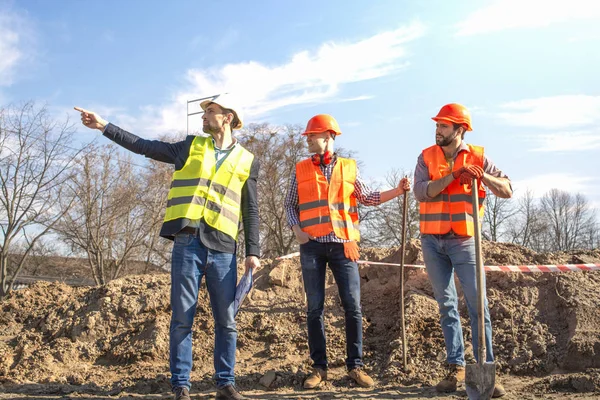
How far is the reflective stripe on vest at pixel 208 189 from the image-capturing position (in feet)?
14.3

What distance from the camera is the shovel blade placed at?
4039 mm

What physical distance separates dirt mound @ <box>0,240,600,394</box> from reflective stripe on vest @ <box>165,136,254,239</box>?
1.99 meters

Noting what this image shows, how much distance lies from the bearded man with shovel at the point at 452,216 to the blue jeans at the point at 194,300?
1.81 meters

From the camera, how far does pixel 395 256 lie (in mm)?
8969

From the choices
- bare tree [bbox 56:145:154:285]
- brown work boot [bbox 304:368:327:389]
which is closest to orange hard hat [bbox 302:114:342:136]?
brown work boot [bbox 304:368:327:389]

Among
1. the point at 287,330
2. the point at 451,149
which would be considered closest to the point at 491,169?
the point at 451,149

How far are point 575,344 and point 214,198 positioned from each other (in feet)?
13.9

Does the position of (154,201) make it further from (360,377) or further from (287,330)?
(360,377)

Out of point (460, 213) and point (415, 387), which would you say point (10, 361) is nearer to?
point (415, 387)

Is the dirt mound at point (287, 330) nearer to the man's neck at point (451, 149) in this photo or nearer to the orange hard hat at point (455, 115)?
the man's neck at point (451, 149)

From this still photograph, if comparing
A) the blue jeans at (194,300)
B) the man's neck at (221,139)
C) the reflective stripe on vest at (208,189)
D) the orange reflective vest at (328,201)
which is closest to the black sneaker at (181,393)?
the blue jeans at (194,300)

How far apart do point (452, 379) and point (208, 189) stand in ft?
8.67

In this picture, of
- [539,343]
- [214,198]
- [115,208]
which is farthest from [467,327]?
[115,208]

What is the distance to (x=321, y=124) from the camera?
5.27 metres
